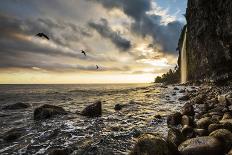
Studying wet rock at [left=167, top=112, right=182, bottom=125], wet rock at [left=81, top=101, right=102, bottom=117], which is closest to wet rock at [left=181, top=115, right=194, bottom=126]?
wet rock at [left=167, top=112, right=182, bottom=125]

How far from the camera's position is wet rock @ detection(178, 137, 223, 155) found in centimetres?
688

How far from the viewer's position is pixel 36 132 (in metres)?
11.4

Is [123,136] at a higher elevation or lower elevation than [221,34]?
lower

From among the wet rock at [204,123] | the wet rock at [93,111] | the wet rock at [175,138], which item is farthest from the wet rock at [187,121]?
the wet rock at [93,111]

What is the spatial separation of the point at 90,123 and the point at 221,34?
73.9ft

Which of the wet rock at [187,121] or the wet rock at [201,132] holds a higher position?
the wet rock at [187,121]

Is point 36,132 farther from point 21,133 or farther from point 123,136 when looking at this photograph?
point 123,136

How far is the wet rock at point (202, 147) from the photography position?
6.88 metres

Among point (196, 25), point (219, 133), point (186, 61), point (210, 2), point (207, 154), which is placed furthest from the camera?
point (186, 61)

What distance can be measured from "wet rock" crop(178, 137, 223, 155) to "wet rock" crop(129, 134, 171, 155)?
1.85 feet

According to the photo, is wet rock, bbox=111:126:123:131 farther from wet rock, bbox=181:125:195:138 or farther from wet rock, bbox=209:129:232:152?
Result: wet rock, bbox=209:129:232:152

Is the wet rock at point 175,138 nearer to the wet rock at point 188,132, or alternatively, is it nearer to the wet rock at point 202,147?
the wet rock at point 202,147

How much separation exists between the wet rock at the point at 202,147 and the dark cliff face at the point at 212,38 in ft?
71.3

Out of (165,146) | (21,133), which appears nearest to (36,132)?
(21,133)
